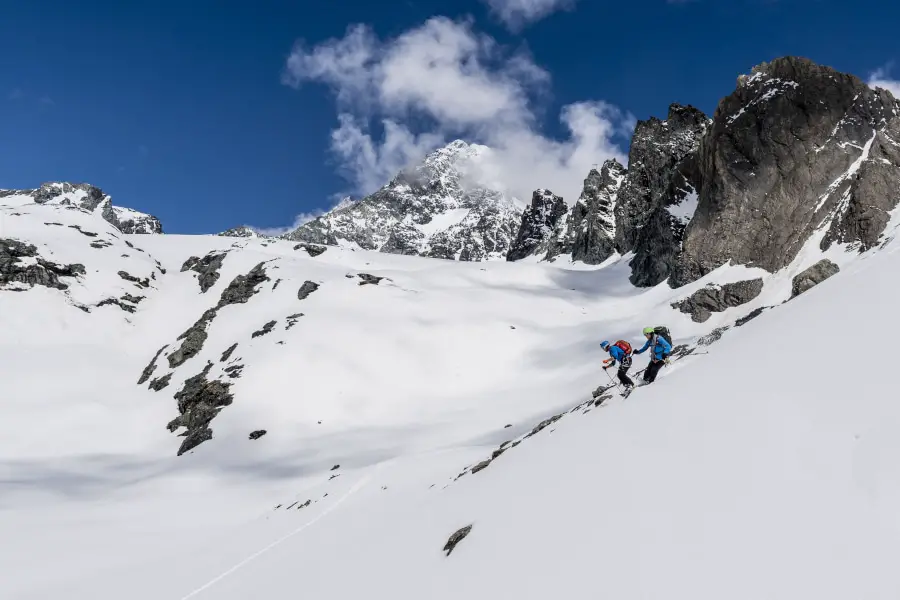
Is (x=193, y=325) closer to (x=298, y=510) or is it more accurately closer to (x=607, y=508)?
(x=298, y=510)

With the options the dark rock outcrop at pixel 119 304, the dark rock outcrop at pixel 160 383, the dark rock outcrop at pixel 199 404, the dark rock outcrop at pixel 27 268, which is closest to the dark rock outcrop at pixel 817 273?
the dark rock outcrop at pixel 199 404

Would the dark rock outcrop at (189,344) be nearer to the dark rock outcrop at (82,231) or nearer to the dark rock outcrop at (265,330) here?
the dark rock outcrop at (265,330)

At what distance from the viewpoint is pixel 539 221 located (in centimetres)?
16538

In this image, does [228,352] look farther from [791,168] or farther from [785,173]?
[791,168]

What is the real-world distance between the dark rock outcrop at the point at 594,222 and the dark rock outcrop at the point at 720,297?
4887 centimetres

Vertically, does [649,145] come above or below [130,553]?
above

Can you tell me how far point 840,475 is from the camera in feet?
16.1

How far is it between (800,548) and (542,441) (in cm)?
791

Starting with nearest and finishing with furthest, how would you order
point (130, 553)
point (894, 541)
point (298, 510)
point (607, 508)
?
point (894, 541)
point (607, 508)
point (130, 553)
point (298, 510)

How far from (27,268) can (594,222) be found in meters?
89.7

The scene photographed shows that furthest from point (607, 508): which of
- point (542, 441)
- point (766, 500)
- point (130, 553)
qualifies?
point (130, 553)

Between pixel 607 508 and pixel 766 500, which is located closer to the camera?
pixel 766 500

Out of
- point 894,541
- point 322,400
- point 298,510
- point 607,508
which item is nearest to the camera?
point 894,541

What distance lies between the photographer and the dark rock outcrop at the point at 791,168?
48.3 meters
